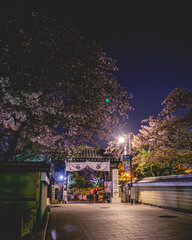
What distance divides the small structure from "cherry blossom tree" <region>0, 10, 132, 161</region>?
4.06m

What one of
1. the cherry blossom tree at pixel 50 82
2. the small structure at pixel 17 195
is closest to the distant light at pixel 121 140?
the cherry blossom tree at pixel 50 82

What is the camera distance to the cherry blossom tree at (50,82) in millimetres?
8125

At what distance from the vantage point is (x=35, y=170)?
16.3ft

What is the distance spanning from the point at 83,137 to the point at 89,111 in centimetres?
242

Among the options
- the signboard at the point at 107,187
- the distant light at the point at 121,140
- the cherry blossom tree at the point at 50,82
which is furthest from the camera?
the signboard at the point at 107,187

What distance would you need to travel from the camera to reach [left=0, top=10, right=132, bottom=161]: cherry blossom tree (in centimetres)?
812

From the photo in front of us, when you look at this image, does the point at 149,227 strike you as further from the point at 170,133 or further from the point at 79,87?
the point at 170,133

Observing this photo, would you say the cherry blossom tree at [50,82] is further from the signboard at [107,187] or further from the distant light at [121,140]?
the signboard at [107,187]

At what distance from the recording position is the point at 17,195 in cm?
479

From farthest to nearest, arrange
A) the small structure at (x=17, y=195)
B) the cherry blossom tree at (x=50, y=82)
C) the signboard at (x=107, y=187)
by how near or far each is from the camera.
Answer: the signboard at (x=107, y=187) < the cherry blossom tree at (x=50, y=82) < the small structure at (x=17, y=195)

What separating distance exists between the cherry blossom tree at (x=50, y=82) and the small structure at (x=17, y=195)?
4064 millimetres

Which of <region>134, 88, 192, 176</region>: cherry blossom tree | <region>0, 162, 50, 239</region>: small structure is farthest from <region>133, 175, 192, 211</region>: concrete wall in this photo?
<region>0, 162, 50, 239</region>: small structure

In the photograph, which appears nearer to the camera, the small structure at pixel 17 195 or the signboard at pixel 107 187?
the small structure at pixel 17 195

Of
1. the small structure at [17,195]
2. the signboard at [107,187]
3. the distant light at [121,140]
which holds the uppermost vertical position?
the distant light at [121,140]
